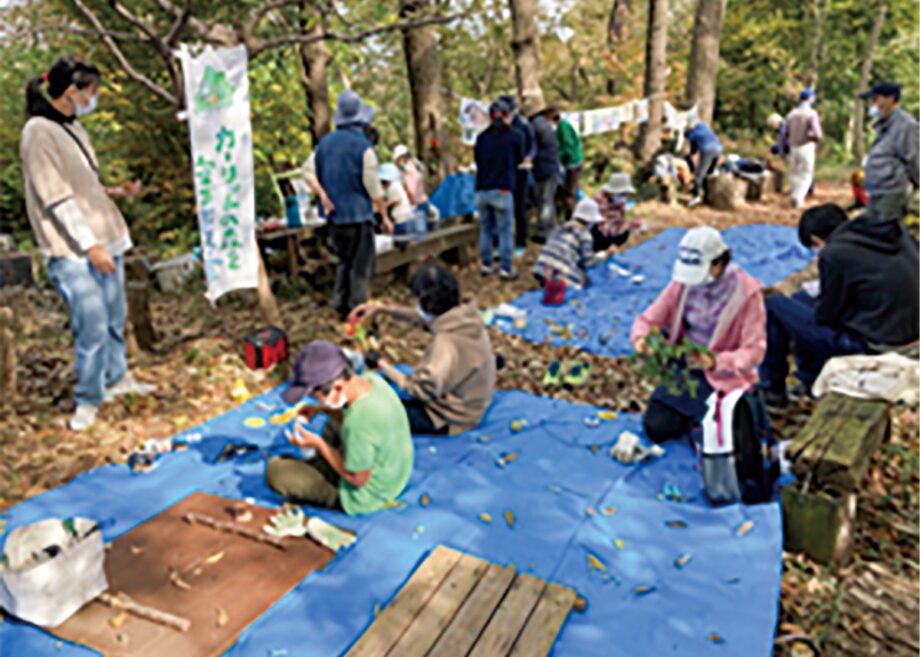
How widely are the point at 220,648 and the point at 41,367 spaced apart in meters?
3.88

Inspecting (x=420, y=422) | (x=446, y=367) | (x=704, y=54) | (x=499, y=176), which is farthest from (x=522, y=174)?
(x=704, y=54)

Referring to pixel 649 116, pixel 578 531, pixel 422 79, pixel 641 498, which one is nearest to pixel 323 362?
pixel 578 531

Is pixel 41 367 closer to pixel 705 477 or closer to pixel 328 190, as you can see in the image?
pixel 328 190

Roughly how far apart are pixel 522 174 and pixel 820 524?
21.9 ft

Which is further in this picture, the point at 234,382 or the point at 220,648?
the point at 234,382

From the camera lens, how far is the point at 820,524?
133 inches

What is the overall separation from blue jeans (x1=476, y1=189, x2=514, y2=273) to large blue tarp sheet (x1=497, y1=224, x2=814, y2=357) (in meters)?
0.72

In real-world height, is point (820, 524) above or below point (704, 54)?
below

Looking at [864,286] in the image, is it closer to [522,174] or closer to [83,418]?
[83,418]

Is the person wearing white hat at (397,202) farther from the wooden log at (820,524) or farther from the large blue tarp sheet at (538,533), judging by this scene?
the wooden log at (820,524)

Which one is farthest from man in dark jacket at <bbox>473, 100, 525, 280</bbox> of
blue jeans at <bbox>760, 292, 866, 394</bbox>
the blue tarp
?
blue jeans at <bbox>760, 292, 866, 394</bbox>

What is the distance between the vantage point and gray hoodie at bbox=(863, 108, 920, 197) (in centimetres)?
777

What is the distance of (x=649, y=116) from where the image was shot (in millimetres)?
15047

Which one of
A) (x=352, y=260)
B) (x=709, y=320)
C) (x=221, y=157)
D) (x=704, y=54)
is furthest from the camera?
(x=704, y=54)
